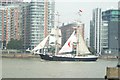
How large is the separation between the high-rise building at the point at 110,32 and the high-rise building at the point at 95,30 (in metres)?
1.42

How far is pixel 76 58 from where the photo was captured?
7856 centimetres

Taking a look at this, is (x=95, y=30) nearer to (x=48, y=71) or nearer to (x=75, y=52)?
(x=75, y=52)

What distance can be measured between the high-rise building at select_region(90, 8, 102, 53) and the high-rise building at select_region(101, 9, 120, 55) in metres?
1.42

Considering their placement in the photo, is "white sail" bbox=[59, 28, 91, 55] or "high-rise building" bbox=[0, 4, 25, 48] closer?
"white sail" bbox=[59, 28, 91, 55]

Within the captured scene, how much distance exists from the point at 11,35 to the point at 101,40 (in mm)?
24908

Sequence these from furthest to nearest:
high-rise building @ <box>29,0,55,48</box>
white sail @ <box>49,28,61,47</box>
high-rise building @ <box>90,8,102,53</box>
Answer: high-rise building @ <box>90,8,102,53</box> → high-rise building @ <box>29,0,55,48</box> → white sail @ <box>49,28,61,47</box>

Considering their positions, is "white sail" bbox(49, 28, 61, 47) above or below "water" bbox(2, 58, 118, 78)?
above

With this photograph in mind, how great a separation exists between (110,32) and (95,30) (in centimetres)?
840

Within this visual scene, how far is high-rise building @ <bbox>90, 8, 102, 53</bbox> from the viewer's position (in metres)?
120

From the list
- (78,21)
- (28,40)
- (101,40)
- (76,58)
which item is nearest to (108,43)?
(101,40)

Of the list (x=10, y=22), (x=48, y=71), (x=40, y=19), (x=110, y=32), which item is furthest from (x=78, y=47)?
(x=10, y=22)

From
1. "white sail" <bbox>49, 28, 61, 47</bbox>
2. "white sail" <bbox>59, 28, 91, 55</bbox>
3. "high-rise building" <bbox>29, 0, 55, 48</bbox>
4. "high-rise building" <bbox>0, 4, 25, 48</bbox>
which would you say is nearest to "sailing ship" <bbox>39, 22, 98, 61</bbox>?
"white sail" <bbox>59, 28, 91, 55</bbox>

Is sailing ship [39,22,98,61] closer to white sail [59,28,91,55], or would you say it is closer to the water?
white sail [59,28,91,55]

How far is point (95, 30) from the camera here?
124812mm
